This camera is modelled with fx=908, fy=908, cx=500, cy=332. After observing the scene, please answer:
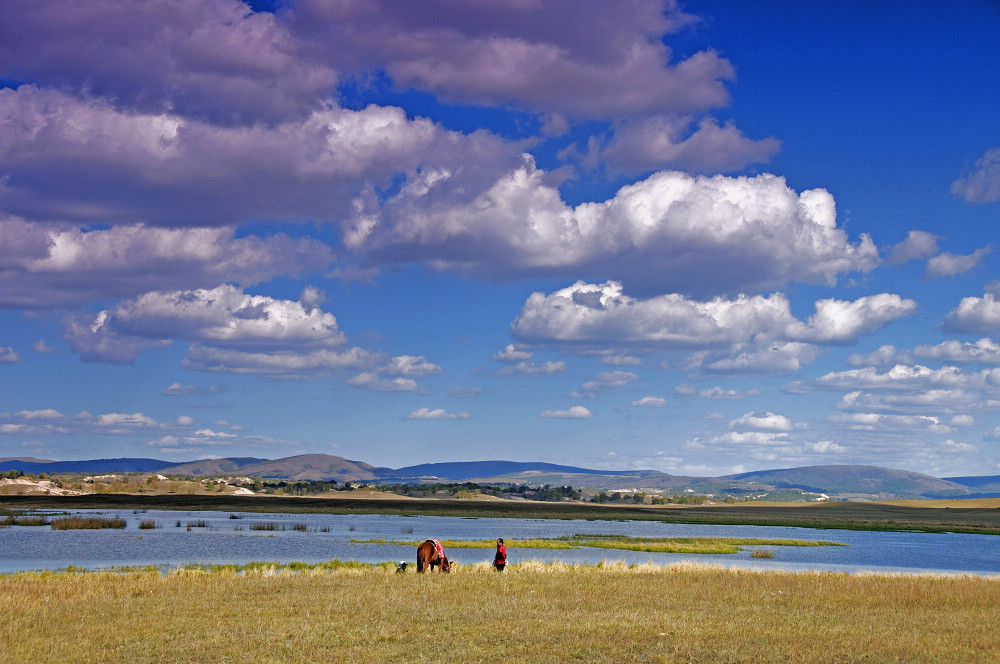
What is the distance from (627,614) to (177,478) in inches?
7375

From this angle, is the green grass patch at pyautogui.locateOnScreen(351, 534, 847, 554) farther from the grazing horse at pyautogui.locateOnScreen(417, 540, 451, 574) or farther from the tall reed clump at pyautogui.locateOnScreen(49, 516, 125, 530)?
the grazing horse at pyautogui.locateOnScreen(417, 540, 451, 574)

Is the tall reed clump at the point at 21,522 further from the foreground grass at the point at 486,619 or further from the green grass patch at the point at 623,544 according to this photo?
the foreground grass at the point at 486,619

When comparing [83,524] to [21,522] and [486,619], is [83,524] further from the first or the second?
[486,619]

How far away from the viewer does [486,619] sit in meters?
23.5

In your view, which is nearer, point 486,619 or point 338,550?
point 486,619

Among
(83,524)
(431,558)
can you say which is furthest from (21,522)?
(431,558)

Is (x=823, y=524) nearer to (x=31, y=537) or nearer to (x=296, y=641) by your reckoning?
→ (x=31, y=537)

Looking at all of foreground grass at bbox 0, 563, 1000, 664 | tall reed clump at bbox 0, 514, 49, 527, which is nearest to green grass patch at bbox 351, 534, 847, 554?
foreground grass at bbox 0, 563, 1000, 664

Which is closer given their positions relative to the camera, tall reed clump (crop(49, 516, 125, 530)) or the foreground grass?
the foreground grass

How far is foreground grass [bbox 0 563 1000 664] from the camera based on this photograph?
19.3 m

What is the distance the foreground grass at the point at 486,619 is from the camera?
19312 millimetres

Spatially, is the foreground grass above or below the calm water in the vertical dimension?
above

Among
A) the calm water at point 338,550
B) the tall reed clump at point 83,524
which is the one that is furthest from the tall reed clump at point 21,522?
the calm water at point 338,550

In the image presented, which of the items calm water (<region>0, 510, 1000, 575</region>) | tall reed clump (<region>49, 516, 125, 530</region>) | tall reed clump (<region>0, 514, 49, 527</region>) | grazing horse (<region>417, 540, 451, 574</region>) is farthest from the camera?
tall reed clump (<region>0, 514, 49, 527</region>)
